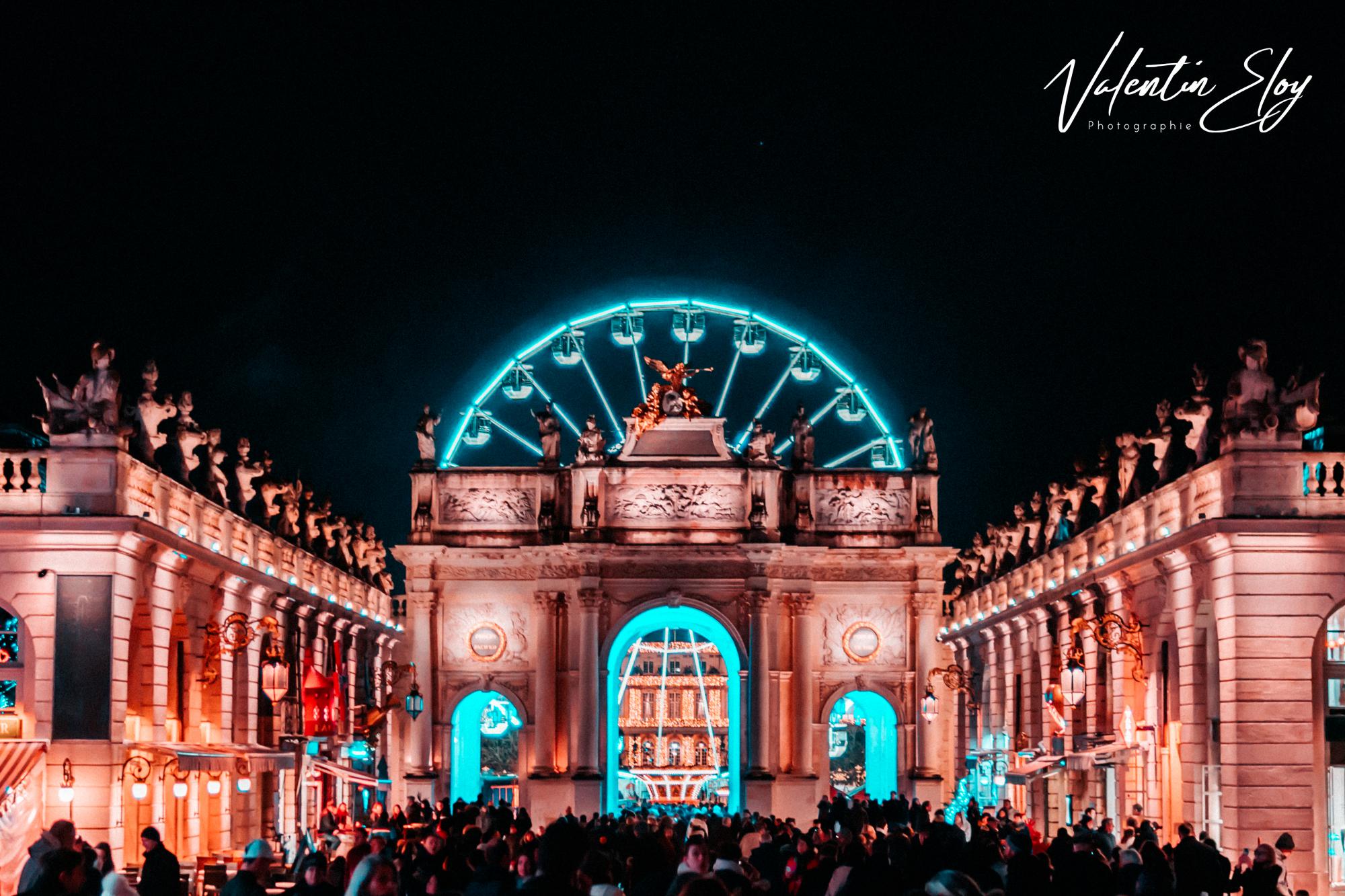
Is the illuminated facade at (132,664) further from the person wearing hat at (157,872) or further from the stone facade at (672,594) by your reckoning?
the person wearing hat at (157,872)

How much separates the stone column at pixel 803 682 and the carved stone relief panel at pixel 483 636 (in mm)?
8336

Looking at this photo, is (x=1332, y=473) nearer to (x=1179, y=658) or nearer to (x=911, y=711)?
(x=1179, y=658)

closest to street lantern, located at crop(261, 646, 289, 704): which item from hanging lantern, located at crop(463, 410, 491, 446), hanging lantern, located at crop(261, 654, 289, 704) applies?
hanging lantern, located at crop(261, 654, 289, 704)

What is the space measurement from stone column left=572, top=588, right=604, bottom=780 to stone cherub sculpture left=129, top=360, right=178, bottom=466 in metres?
22.4

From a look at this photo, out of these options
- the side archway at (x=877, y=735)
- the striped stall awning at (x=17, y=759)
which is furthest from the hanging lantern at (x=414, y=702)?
the striped stall awning at (x=17, y=759)

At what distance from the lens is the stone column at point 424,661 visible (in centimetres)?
6212

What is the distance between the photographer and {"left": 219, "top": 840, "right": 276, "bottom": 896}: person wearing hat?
15258 mm

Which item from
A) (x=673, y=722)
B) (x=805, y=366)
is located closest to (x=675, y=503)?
(x=805, y=366)

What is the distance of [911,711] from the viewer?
6284cm

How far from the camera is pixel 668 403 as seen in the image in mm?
63062

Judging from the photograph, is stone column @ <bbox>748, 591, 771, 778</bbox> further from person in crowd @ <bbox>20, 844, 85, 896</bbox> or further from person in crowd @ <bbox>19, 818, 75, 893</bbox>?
person in crowd @ <bbox>20, 844, 85, 896</bbox>

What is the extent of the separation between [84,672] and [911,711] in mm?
32557

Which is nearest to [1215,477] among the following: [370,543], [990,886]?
[990,886]

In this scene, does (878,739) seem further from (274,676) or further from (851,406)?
(274,676)
